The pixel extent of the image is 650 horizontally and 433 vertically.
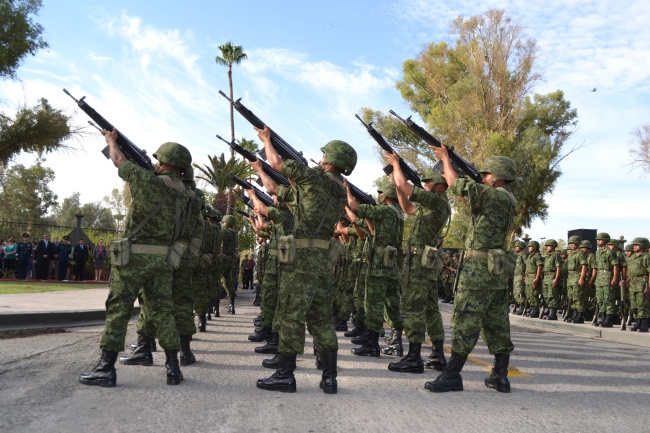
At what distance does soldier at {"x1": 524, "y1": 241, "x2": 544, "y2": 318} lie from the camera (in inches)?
615

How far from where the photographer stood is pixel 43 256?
19.6m

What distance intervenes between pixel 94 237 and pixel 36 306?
15.7 meters

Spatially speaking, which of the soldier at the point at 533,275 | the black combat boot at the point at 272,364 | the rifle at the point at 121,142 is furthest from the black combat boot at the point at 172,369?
the soldier at the point at 533,275

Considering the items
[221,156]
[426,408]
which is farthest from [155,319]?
[221,156]

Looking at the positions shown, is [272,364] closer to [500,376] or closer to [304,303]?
[304,303]

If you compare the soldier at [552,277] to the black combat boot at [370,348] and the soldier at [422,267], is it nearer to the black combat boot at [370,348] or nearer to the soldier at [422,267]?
the black combat boot at [370,348]

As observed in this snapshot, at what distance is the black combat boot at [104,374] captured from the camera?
4539 mm

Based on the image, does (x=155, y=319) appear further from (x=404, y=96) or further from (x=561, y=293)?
(x=404, y=96)

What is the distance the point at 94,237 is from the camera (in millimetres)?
24641

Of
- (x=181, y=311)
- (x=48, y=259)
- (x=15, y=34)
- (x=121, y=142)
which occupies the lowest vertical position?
(x=181, y=311)

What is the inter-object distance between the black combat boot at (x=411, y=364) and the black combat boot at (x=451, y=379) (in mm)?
968

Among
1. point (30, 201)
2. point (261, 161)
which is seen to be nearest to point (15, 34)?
point (261, 161)

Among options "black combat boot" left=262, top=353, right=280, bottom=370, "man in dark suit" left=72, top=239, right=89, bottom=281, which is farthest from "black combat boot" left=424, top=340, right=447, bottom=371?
"man in dark suit" left=72, top=239, right=89, bottom=281

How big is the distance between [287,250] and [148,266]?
46.6 inches
